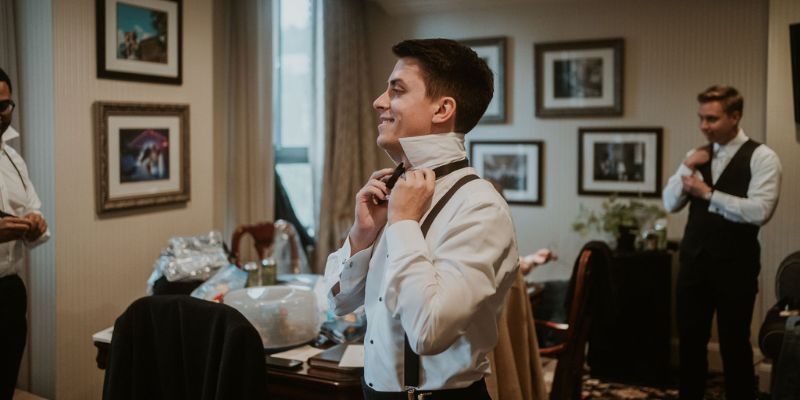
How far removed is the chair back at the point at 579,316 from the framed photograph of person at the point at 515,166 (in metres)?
2.28

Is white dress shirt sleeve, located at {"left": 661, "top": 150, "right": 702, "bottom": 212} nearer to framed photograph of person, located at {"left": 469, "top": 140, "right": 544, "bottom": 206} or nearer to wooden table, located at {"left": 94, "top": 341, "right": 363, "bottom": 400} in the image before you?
framed photograph of person, located at {"left": 469, "top": 140, "right": 544, "bottom": 206}

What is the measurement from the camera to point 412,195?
1381 millimetres

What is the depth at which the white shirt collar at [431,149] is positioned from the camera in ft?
4.75

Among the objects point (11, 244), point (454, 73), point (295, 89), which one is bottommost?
point (11, 244)

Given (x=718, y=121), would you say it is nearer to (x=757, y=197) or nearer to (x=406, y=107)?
(x=757, y=197)

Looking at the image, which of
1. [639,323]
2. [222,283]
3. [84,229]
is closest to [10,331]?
[84,229]

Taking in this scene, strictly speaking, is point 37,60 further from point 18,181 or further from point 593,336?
point 593,336

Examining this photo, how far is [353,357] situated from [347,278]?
1.96 ft

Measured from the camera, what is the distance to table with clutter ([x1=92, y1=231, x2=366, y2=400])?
6.70 feet

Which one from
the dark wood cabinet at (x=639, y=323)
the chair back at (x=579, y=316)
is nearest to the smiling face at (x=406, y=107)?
the chair back at (x=579, y=316)

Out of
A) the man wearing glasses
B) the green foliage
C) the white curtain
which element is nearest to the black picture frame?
the green foliage

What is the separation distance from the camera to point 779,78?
4.03m

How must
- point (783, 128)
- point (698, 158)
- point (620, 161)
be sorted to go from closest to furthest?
point (698, 158), point (783, 128), point (620, 161)

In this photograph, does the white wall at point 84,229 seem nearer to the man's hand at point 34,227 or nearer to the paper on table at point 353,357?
the man's hand at point 34,227
